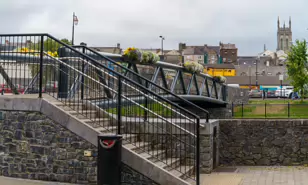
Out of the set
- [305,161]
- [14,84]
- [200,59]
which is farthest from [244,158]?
[200,59]

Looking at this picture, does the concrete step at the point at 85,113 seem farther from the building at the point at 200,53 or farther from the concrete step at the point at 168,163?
the building at the point at 200,53

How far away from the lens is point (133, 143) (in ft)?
32.8

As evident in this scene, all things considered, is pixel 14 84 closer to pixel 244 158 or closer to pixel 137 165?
pixel 137 165

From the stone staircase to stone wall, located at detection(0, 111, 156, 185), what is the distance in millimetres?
421

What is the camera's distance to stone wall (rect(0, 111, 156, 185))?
9.59 m

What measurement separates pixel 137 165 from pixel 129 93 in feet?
9.23

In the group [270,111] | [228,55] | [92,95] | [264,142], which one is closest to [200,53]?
[228,55]

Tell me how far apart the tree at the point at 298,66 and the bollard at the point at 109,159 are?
95.8 feet

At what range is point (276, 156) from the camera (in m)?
15.0

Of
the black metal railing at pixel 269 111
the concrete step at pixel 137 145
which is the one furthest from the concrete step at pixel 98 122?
the black metal railing at pixel 269 111

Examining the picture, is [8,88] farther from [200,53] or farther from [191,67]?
[200,53]

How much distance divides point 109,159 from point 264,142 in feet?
27.0

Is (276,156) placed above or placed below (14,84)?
below

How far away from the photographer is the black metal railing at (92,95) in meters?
10.2
